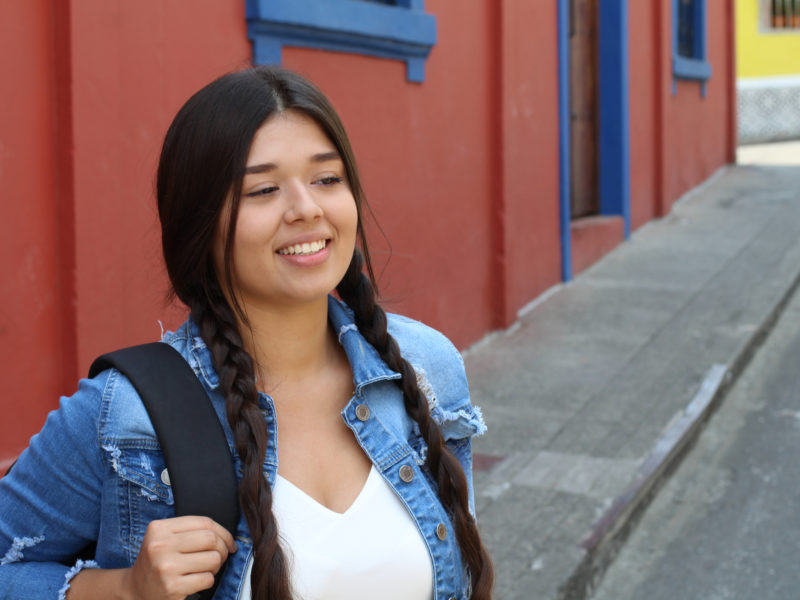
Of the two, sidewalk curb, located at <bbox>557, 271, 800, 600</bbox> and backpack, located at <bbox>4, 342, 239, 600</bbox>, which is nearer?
backpack, located at <bbox>4, 342, 239, 600</bbox>

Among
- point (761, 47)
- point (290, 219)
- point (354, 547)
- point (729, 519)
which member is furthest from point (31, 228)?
point (761, 47)

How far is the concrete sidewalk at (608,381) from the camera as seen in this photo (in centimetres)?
442

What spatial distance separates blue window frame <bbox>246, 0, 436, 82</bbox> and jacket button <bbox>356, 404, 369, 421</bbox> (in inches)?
132

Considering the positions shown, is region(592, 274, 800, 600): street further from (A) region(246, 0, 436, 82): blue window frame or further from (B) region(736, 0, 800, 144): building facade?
(B) region(736, 0, 800, 144): building facade

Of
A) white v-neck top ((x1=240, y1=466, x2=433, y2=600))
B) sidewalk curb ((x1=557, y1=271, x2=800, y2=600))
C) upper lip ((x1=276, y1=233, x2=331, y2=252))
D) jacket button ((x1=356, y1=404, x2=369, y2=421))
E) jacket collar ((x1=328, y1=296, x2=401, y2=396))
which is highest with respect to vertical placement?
upper lip ((x1=276, y1=233, x2=331, y2=252))

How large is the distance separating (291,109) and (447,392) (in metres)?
0.62

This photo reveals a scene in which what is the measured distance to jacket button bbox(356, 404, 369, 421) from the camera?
1.95 metres

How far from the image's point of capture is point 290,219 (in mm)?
1857

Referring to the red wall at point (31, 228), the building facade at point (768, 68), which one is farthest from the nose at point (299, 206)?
the building facade at point (768, 68)

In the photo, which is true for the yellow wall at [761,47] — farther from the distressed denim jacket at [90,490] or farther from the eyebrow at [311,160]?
the distressed denim jacket at [90,490]

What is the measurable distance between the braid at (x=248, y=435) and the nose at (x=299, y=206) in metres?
0.23

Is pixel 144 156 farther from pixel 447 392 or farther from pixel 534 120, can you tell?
pixel 534 120

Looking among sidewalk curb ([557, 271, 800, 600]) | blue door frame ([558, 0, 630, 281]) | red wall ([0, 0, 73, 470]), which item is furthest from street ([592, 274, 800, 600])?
blue door frame ([558, 0, 630, 281])

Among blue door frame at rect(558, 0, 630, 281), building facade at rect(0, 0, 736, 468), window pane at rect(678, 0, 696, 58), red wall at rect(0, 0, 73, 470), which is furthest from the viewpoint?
window pane at rect(678, 0, 696, 58)
